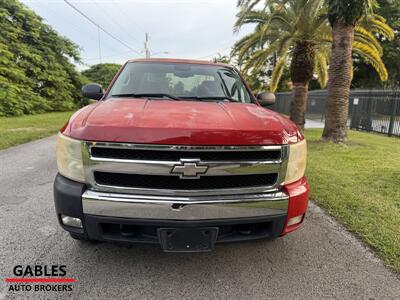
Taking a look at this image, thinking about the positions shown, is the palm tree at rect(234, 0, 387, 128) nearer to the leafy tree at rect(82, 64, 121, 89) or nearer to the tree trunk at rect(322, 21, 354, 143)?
the tree trunk at rect(322, 21, 354, 143)

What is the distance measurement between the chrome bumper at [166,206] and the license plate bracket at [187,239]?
92 millimetres

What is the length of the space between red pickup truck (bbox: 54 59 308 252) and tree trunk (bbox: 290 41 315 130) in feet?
34.6

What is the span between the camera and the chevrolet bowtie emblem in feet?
6.47

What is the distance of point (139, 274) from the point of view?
2.34 m

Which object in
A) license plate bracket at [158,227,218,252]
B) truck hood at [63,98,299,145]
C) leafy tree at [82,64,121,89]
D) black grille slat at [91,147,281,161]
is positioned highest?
leafy tree at [82,64,121,89]

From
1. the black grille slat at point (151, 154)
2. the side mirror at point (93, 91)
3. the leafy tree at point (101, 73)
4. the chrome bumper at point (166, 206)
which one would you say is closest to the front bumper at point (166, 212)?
the chrome bumper at point (166, 206)

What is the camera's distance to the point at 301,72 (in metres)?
11.8

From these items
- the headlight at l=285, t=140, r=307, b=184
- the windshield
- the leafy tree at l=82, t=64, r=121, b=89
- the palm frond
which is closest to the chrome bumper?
the headlight at l=285, t=140, r=307, b=184

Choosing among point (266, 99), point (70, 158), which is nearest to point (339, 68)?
point (266, 99)

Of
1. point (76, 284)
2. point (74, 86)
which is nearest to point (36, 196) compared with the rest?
point (76, 284)

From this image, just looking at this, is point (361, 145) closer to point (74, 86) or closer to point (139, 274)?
point (139, 274)

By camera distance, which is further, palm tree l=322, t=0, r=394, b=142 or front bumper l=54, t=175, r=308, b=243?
palm tree l=322, t=0, r=394, b=142

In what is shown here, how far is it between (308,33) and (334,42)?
350 centimetres

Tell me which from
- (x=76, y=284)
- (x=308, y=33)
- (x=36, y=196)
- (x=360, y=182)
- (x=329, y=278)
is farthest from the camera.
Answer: (x=308, y=33)
